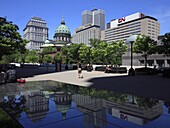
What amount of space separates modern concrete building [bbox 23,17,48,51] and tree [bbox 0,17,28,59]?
15485 centimetres

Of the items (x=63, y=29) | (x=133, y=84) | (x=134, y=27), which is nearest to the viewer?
(x=133, y=84)

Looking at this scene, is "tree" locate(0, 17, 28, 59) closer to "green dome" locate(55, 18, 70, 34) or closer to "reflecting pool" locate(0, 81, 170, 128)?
"reflecting pool" locate(0, 81, 170, 128)

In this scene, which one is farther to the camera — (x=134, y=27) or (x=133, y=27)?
(x=133, y=27)

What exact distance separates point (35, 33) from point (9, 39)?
165m

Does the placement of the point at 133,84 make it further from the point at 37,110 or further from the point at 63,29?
the point at 63,29

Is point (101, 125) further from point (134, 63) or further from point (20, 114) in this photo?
Result: point (134, 63)

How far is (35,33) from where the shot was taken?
177375mm

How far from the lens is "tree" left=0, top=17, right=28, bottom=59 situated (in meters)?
19.7

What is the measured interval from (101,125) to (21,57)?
98.8 m

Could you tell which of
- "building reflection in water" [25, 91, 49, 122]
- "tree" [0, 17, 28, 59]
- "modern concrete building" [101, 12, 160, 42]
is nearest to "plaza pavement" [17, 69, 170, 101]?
"tree" [0, 17, 28, 59]

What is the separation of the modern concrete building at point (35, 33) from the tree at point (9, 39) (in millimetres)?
154847

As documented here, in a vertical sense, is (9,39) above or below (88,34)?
below

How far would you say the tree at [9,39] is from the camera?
1973 centimetres

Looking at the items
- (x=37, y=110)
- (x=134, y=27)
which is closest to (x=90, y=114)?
(x=37, y=110)
